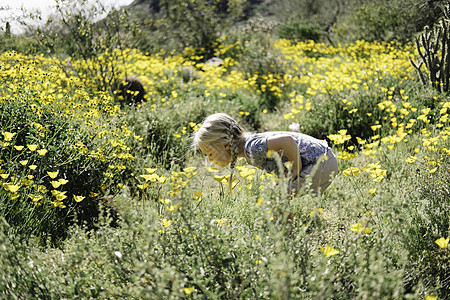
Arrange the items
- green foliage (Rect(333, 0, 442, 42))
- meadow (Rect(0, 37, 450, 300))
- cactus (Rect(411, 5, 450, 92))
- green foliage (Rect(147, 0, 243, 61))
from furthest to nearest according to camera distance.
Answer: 1. green foliage (Rect(147, 0, 243, 61))
2. green foliage (Rect(333, 0, 442, 42))
3. cactus (Rect(411, 5, 450, 92))
4. meadow (Rect(0, 37, 450, 300))

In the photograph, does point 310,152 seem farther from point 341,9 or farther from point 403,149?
point 341,9

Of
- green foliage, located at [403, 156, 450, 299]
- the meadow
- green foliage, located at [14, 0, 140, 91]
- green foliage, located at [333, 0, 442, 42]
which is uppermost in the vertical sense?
green foliage, located at [14, 0, 140, 91]

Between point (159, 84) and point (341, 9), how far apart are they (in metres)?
14.2

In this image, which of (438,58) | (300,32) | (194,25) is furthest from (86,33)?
(300,32)

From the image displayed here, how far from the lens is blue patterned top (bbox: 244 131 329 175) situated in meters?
→ 2.63

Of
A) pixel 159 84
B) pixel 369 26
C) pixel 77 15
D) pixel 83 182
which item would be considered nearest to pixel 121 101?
pixel 159 84

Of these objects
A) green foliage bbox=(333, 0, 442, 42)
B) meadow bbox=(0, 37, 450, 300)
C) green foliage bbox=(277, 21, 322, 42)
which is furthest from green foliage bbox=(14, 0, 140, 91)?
green foliage bbox=(277, 21, 322, 42)

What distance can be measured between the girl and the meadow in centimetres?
15

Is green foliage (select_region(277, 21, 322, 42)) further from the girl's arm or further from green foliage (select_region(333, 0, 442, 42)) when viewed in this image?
the girl's arm

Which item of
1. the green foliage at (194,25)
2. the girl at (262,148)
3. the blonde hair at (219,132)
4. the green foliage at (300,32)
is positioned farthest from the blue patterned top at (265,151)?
the green foliage at (300,32)

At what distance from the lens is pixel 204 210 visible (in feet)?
6.86

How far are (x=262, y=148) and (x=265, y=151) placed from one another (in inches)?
1.2

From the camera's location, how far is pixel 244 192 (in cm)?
288

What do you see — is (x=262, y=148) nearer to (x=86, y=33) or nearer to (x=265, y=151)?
(x=265, y=151)
